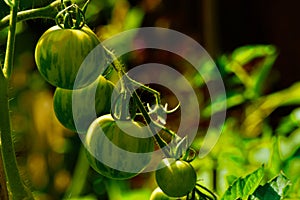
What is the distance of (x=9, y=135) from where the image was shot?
67 centimetres

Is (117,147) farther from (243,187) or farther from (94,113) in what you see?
(243,187)

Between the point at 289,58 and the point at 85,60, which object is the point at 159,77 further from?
the point at 85,60

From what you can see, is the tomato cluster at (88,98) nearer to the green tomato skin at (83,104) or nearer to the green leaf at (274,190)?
the green tomato skin at (83,104)

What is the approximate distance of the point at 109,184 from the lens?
1786 mm

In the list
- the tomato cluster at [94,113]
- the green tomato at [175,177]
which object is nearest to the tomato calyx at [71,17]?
the tomato cluster at [94,113]

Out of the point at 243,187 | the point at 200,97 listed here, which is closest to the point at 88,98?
the point at 243,187

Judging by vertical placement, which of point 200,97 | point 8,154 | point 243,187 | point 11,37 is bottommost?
point 200,97

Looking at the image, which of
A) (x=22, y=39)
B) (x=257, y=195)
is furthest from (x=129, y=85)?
(x=22, y=39)

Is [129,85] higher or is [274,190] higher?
[129,85]

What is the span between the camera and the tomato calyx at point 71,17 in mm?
657

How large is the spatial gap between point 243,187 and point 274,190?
0.12 feet

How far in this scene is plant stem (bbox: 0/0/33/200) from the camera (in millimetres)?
662

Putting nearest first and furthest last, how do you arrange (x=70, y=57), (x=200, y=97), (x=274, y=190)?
(x=70, y=57)
(x=274, y=190)
(x=200, y=97)

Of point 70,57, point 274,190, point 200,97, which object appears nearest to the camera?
point 70,57
